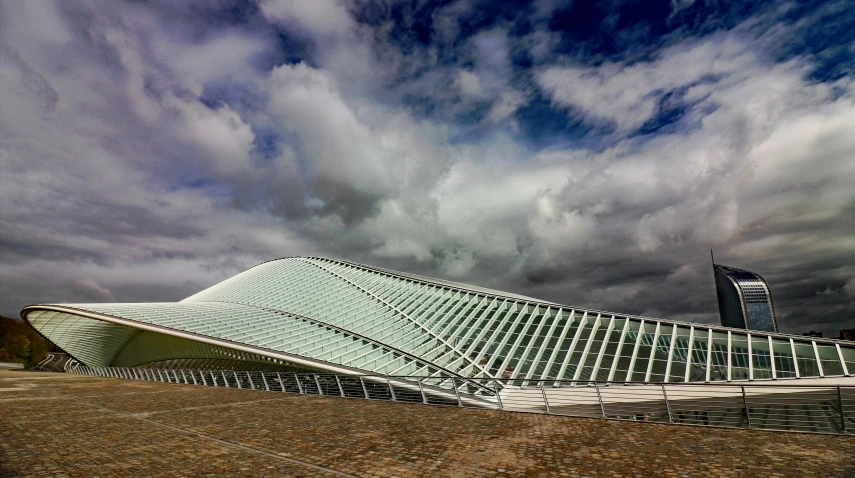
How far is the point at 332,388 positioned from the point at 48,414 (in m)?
9.90

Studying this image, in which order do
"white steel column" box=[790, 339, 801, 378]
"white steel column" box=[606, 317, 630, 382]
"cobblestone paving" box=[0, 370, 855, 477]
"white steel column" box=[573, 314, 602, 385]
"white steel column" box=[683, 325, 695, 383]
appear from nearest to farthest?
"cobblestone paving" box=[0, 370, 855, 477], "white steel column" box=[790, 339, 801, 378], "white steel column" box=[683, 325, 695, 383], "white steel column" box=[606, 317, 630, 382], "white steel column" box=[573, 314, 602, 385]

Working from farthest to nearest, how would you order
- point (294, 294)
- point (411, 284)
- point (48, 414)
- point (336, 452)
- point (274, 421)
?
point (411, 284)
point (294, 294)
point (48, 414)
point (274, 421)
point (336, 452)

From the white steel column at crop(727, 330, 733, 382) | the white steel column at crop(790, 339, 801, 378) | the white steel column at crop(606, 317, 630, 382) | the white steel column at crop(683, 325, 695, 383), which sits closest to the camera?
the white steel column at crop(790, 339, 801, 378)

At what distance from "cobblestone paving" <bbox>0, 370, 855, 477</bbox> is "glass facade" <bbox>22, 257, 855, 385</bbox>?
354 cm

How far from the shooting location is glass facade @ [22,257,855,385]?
57.5ft

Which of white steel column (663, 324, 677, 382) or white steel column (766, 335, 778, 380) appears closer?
white steel column (766, 335, 778, 380)

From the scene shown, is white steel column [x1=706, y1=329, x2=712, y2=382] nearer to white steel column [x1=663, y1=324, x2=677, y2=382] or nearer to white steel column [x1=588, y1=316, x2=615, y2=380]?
white steel column [x1=663, y1=324, x2=677, y2=382]

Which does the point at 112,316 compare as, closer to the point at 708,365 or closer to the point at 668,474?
the point at 668,474

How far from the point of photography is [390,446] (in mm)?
8938

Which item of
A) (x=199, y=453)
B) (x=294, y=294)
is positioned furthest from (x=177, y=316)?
(x=199, y=453)

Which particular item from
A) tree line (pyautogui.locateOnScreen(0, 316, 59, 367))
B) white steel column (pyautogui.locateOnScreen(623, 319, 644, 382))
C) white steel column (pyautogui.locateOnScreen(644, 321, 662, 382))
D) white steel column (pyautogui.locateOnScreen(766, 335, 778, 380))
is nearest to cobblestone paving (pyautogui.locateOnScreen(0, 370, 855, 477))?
white steel column (pyautogui.locateOnScreen(623, 319, 644, 382))

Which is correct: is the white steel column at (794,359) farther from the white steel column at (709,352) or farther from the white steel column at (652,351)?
the white steel column at (652,351)

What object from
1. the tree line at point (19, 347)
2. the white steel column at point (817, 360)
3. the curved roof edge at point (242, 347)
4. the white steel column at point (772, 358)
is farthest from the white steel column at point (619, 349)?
the tree line at point (19, 347)

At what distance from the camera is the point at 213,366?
83.6ft
